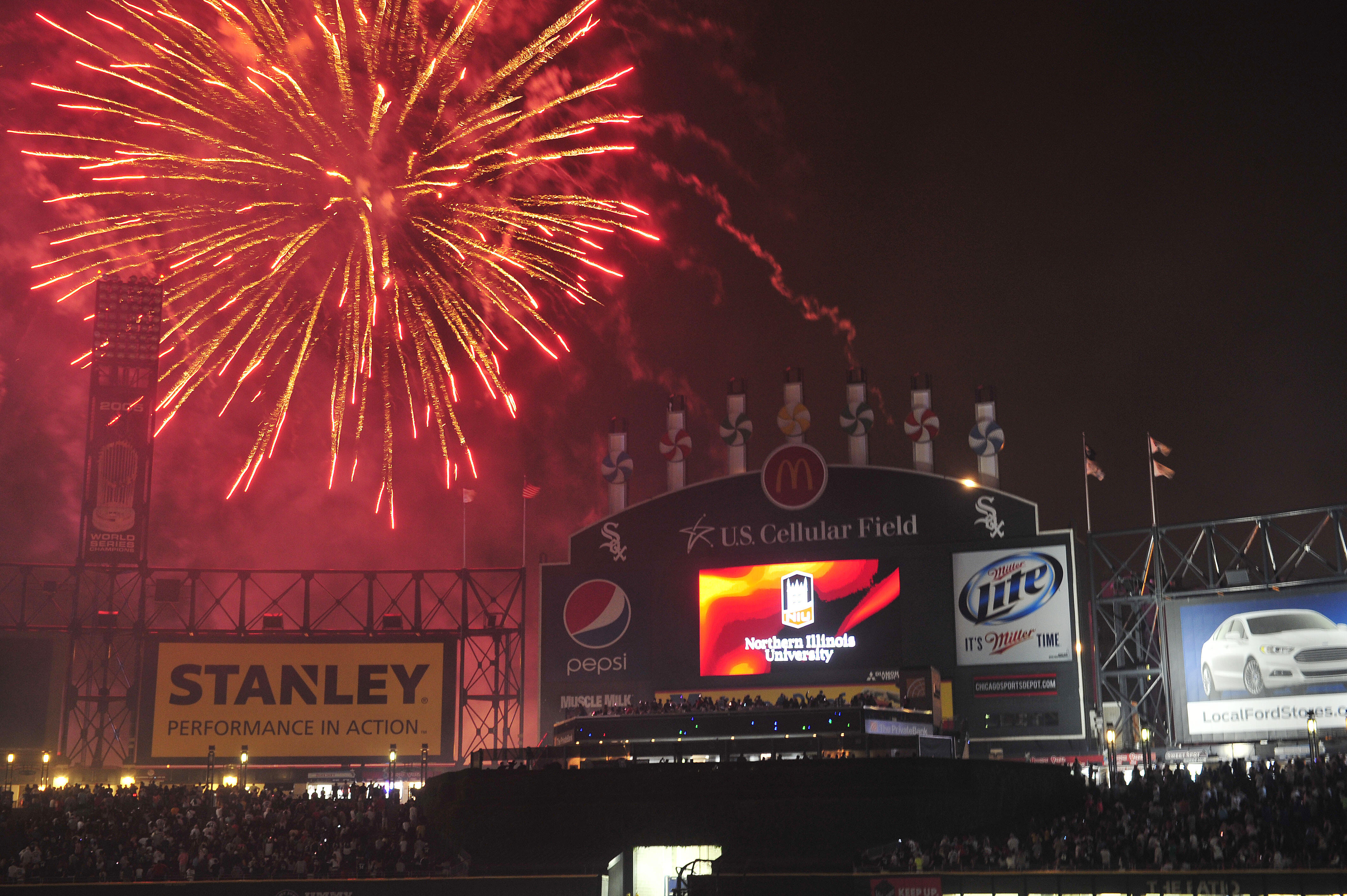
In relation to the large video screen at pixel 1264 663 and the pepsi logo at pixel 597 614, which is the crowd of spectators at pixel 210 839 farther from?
the large video screen at pixel 1264 663

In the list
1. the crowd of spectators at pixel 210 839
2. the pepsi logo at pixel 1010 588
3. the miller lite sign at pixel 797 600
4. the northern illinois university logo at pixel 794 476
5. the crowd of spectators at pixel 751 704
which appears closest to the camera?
the crowd of spectators at pixel 210 839

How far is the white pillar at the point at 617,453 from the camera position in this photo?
63469mm

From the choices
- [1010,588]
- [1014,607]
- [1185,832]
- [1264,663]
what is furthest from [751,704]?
[1264,663]

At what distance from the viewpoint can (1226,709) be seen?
49.8m

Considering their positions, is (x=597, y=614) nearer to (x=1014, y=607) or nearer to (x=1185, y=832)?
(x=1014, y=607)

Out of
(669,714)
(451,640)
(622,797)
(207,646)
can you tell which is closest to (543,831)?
(622,797)

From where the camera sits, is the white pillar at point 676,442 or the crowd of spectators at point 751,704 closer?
the crowd of spectators at point 751,704

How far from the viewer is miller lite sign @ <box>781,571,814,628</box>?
57.6 meters

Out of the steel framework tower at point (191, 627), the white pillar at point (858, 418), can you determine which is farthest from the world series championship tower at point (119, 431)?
the white pillar at point (858, 418)

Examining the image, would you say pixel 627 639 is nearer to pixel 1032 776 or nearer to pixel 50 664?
pixel 1032 776

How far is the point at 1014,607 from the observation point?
179 feet

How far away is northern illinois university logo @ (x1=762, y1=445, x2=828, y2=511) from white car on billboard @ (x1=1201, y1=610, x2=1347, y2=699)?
17.1m

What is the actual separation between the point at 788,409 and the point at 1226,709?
22041mm

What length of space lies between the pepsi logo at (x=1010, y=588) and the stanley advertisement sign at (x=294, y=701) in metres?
25.1
